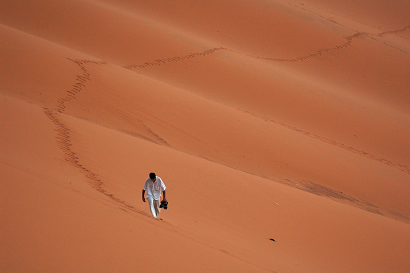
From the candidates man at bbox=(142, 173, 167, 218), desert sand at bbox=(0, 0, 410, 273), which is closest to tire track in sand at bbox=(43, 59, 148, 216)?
desert sand at bbox=(0, 0, 410, 273)

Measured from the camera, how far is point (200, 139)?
10.9m

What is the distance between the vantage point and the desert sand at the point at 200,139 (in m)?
4.73

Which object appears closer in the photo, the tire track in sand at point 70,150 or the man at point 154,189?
the man at point 154,189

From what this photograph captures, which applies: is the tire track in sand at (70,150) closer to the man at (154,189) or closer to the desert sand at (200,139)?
the desert sand at (200,139)

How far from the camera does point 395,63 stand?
20.6 metres

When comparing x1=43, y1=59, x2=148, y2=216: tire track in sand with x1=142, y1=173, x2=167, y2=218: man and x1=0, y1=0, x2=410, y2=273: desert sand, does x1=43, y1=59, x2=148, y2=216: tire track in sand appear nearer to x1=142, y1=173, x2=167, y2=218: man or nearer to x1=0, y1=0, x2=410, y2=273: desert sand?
x1=0, y1=0, x2=410, y2=273: desert sand

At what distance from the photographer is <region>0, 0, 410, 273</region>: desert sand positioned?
4.73 meters

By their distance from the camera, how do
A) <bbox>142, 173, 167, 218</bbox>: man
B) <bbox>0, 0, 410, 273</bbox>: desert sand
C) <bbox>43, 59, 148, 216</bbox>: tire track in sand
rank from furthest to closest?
1. <bbox>43, 59, 148, 216</bbox>: tire track in sand
2. <bbox>142, 173, 167, 218</bbox>: man
3. <bbox>0, 0, 410, 273</bbox>: desert sand

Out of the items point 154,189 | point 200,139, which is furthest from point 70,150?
point 200,139

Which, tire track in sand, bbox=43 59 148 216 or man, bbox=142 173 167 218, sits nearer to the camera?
man, bbox=142 173 167 218

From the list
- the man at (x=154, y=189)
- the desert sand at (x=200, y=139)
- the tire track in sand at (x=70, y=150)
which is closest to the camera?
the desert sand at (x=200, y=139)

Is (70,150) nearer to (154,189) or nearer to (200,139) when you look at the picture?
(154,189)

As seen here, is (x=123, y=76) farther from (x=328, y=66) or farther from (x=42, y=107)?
(x=328, y=66)

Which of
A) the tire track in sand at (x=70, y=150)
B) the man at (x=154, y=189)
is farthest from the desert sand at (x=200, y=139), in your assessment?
the man at (x=154, y=189)
